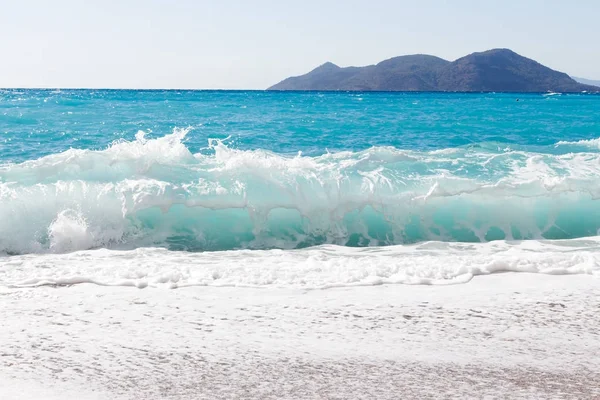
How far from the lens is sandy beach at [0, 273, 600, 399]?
3.25 metres

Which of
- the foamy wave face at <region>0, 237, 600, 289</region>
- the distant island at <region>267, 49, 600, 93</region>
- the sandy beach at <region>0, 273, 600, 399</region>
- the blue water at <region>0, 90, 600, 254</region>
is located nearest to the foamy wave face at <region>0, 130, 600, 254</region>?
the blue water at <region>0, 90, 600, 254</region>

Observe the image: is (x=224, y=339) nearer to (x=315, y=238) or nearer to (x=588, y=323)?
(x=588, y=323)

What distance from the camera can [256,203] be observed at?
831 centimetres

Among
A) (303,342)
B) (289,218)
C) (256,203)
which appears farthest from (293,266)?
(256,203)

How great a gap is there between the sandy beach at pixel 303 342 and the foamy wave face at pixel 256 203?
2351mm

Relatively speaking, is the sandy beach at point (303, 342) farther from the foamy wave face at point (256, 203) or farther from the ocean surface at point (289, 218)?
the foamy wave face at point (256, 203)

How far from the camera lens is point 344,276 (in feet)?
17.8

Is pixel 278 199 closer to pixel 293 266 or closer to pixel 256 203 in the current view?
pixel 256 203

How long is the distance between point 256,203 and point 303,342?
15.0 feet

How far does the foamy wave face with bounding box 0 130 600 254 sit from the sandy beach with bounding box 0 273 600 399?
235cm

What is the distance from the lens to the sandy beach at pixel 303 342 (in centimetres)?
325

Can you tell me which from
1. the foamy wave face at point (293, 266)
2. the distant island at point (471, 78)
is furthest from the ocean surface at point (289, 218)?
the distant island at point (471, 78)

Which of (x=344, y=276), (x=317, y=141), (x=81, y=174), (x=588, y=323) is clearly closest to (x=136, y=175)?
(x=81, y=174)

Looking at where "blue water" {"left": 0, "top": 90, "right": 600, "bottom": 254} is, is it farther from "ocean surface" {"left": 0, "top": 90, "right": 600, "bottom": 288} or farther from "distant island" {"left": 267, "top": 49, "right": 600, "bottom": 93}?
"distant island" {"left": 267, "top": 49, "right": 600, "bottom": 93}
